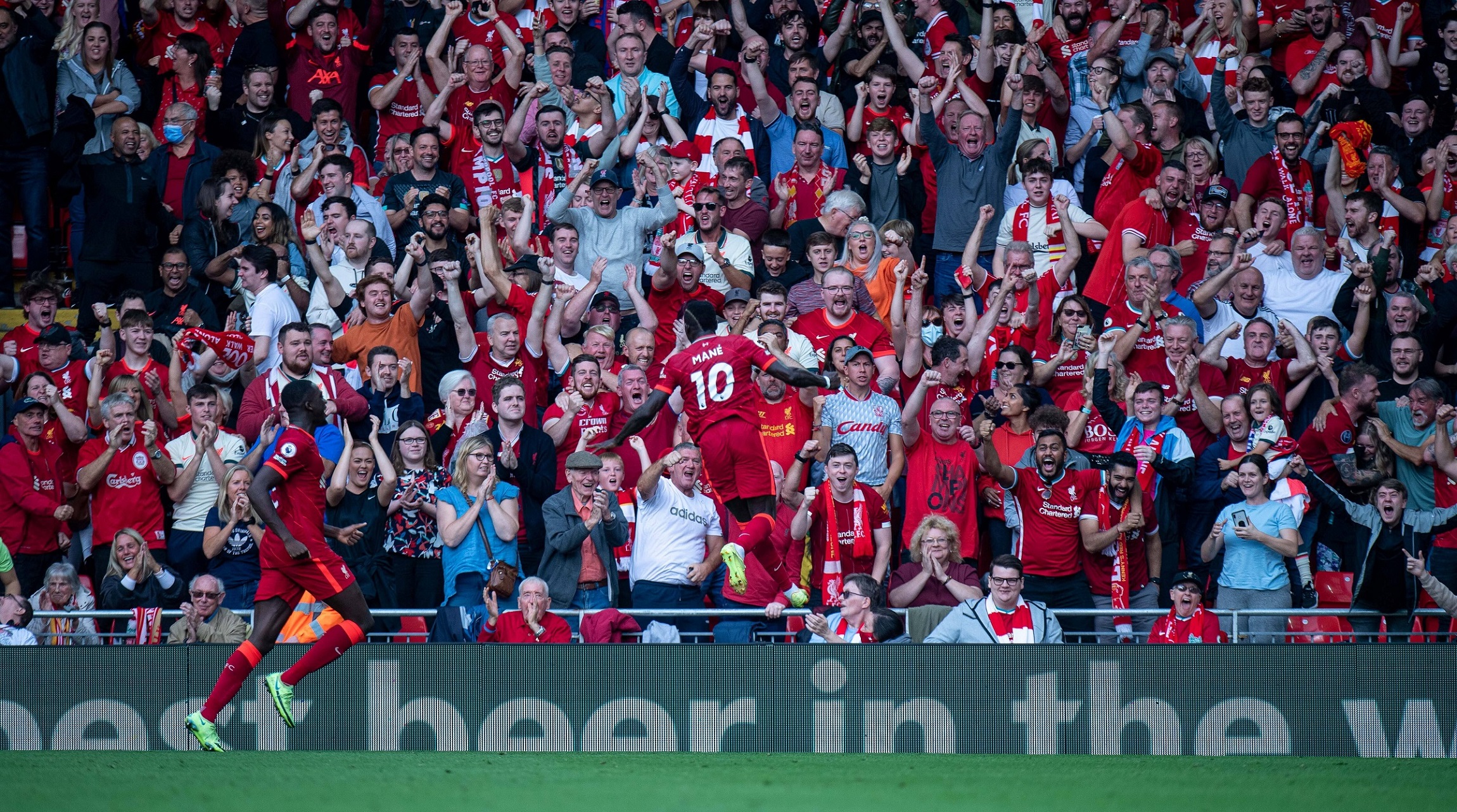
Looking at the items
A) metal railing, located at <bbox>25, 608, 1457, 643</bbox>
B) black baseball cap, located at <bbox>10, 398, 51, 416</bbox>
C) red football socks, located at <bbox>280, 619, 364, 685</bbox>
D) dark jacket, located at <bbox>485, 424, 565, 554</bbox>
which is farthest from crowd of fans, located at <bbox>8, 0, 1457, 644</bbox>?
red football socks, located at <bbox>280, 619, 364, 685</bbox>

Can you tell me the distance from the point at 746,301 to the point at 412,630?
3.55 m

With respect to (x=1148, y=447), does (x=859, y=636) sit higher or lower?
lower

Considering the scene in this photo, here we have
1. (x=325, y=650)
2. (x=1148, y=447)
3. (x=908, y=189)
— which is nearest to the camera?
(x=325, y=650)

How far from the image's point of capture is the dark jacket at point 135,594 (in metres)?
11.1

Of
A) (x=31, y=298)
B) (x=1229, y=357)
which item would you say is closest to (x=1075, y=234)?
(x=1229, y=357)

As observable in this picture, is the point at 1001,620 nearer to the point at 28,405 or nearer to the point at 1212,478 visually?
the point at 1212,478

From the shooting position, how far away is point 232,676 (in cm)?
877

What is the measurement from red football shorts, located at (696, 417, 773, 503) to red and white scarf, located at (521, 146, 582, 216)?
10.7 ft

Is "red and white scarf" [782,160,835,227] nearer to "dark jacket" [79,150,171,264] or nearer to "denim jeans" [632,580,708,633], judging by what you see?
"denim jeans" [632,580,708,633]

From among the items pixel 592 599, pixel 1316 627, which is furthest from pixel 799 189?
pixel 1316 627

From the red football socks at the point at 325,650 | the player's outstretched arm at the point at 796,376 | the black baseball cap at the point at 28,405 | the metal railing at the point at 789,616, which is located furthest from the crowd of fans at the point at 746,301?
the red football socks at the point at 325,650

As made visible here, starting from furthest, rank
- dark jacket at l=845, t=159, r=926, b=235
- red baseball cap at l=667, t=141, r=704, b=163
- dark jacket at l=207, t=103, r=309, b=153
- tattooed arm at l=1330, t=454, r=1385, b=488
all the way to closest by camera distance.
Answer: dark jacket at l=207, t=103, r=309, b=153 → red baseball cap at l=667, t=141, r=704, b=163 → dark jacket at l=845, t=159, r=926, b=235 → tattooed arm at l=1330, t=454, r=1385, b=488

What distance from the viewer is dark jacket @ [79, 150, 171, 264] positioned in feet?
44.1

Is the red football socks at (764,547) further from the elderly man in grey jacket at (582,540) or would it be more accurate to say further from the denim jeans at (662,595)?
the elderly man in grey jacket at (582,540)
